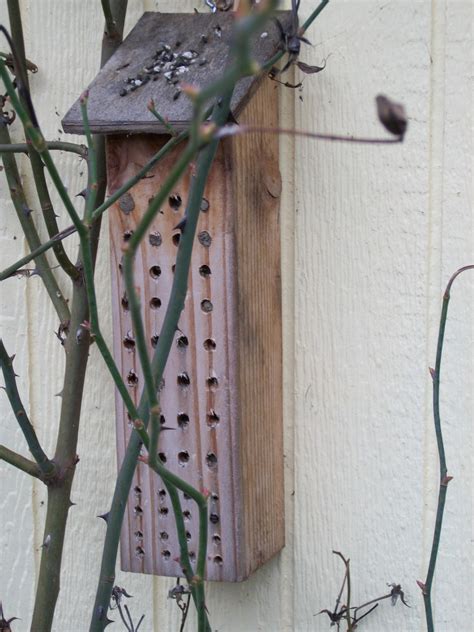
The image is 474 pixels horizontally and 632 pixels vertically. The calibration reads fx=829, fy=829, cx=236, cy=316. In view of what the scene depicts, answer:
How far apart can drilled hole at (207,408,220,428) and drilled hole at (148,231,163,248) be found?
0.17 meters

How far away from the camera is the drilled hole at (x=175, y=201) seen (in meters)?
0.78

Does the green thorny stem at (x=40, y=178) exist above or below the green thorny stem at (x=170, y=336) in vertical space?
above

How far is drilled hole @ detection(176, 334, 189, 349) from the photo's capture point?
0.80 m

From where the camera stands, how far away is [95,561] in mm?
999

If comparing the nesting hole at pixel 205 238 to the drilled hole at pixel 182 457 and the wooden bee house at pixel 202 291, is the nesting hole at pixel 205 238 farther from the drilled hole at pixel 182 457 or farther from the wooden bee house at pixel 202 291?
the drilled hole at pixel 182 457

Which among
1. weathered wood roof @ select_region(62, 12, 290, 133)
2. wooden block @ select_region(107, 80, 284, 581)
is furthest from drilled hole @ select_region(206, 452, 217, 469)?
weathered wood roof @ select_region(62, 12, 290, 133)

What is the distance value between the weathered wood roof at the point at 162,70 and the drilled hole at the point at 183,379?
23 cm

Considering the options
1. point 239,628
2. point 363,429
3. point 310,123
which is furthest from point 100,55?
point 239,628

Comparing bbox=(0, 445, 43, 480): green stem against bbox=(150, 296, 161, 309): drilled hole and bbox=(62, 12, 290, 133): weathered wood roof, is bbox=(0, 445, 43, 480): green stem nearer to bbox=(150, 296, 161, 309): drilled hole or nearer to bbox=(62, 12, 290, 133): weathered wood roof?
bbox=(150, 296, 161, 309): drilled hole

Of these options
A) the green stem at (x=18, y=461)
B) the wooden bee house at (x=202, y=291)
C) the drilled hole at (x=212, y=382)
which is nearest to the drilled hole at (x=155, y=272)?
the wooden bee house at (x=202, y=291)

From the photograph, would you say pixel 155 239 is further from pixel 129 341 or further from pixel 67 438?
pixel 67 438

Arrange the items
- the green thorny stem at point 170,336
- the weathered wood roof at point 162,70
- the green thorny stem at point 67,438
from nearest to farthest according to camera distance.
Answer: the green thorny stem at point 170,336 < the weathered wood roof at point 162,70 < the green thorny stem at point 67,438

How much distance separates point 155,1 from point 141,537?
579 millimetres

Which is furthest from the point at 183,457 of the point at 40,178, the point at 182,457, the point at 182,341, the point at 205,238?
the point at 40,178
